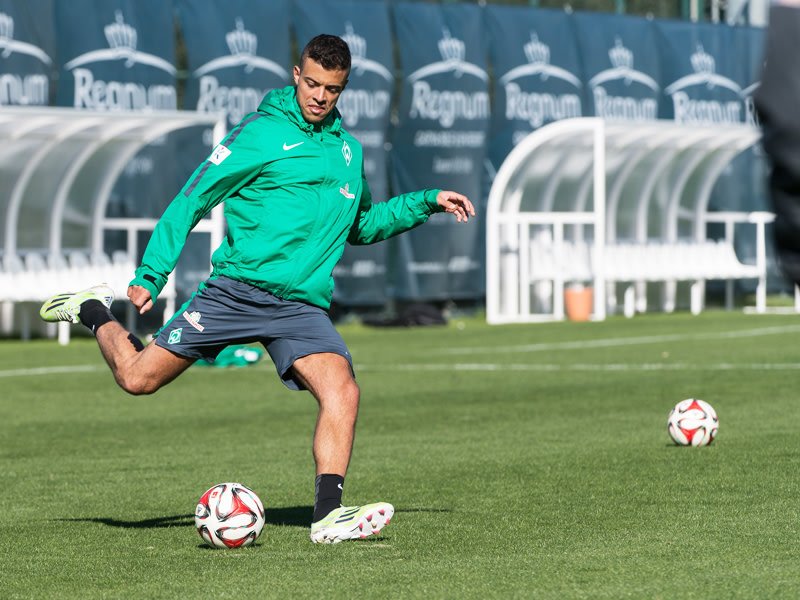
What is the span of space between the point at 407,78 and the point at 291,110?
780 inches

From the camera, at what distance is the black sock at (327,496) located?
6270 mm

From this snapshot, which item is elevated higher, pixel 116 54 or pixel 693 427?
pixel 116 54

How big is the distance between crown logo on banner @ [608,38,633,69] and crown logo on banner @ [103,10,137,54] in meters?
10.3

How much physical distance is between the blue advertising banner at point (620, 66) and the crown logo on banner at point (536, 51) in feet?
3.08

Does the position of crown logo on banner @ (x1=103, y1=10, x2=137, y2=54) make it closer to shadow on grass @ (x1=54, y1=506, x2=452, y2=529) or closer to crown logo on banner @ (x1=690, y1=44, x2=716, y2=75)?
crown logo on banner @ (x1=690, y1=44, x2=716, y2=75)

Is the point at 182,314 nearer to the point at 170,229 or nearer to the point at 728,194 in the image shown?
the point at 170,229

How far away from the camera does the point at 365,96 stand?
83.1 ft

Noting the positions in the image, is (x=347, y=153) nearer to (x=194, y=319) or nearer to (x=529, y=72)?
(x=194, y=319)

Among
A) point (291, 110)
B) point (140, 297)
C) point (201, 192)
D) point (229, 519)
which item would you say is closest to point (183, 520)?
point (229, 519)

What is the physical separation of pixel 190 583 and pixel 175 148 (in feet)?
60.2

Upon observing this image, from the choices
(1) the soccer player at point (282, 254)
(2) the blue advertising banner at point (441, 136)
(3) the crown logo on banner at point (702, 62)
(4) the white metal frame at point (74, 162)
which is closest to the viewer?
(1) the soccer player at point (282, 254)

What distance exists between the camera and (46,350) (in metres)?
19.9

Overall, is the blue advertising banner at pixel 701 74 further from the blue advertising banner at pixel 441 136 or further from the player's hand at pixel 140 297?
the player's hand at pixel 140 297

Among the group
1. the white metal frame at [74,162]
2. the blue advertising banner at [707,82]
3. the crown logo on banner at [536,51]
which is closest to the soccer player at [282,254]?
the white metal frame at [74,162]
